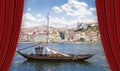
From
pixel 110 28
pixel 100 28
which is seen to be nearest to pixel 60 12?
pixel 100 28

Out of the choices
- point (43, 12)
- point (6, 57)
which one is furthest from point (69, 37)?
point (6, 57)

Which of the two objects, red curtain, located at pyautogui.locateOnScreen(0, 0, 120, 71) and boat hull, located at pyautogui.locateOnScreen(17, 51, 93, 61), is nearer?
red curtain, located at pyautogui.locateOnScreen(0, 0, 120, 71)

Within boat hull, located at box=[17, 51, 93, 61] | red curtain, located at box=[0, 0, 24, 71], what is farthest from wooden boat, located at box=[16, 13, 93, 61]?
red curtain, located at box=[0, 0, 24, 71]

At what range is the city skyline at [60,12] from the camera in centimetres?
244

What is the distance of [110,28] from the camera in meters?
2.30

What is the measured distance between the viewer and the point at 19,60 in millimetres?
2404

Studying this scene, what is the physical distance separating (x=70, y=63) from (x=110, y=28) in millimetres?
626

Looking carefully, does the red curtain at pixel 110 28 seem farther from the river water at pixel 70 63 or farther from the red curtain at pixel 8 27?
the red curtain at pixel 8 27

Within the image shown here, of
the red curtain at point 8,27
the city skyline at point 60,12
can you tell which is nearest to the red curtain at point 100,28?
the red curtain at point 8,27

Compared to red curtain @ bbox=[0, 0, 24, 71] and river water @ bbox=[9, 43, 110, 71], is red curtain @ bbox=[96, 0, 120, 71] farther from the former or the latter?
red curtain @ bbox=[0, 0, 24, 71]

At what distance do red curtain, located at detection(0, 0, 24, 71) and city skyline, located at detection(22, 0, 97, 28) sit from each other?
159mm

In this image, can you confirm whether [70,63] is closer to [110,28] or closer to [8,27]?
[110,28]

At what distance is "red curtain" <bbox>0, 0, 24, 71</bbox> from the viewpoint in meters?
2.23

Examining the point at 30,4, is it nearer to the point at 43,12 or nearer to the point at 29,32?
the point at 43,12
